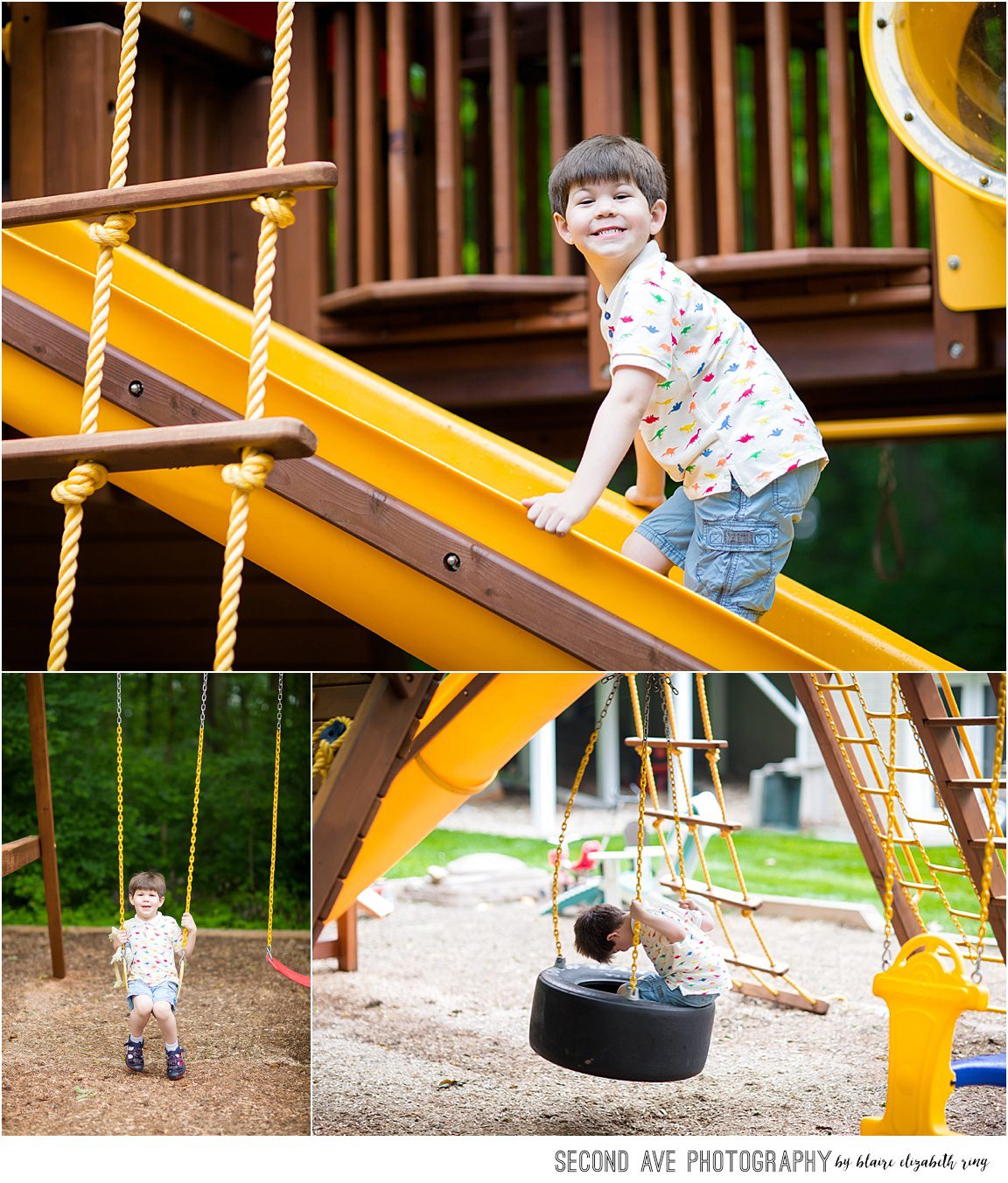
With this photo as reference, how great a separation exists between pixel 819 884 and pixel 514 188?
2076 mm

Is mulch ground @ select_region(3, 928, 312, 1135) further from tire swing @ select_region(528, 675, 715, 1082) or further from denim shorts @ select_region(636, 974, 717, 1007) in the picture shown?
denim shorts @ select_region(636, 974, 717, 1007)

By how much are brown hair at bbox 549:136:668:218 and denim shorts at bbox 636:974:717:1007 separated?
4.56ft

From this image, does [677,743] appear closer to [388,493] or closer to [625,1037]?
[625,1037]

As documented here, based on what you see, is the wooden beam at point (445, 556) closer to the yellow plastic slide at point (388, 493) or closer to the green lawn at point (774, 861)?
the yellow plastic slide at point (388, 493)

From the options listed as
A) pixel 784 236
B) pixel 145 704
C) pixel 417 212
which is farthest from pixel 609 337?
pixel 417 212

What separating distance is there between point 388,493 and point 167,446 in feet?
1.60

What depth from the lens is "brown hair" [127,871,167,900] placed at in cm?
210

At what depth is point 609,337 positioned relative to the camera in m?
2.15

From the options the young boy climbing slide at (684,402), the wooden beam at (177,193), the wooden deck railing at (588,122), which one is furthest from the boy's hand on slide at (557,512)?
the wooden deck railing at (588,122)

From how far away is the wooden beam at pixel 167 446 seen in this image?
1826 mm

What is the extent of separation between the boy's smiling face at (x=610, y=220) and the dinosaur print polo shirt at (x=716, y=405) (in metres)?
0.03

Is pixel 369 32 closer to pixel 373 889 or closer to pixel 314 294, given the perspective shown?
pixel 314 294

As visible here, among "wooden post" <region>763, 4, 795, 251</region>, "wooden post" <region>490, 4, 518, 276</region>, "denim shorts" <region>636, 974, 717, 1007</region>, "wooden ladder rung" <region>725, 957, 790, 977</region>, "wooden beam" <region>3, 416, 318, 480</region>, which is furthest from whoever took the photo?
"wooden post" <region>490, 4, 518, 276</region>

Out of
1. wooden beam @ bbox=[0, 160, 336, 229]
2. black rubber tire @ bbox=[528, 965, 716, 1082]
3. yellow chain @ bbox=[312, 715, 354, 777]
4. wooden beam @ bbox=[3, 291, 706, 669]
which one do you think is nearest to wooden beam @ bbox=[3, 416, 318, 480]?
wooden beam @ bbox=[3, 291, 706, 669]
